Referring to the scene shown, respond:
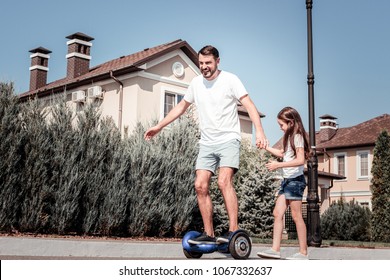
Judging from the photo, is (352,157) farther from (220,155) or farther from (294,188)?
(220,155)

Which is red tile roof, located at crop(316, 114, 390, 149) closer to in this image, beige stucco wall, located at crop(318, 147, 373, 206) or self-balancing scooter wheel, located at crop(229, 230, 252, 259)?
beige stucco wall, located at crop(318, 147, 373, 206)

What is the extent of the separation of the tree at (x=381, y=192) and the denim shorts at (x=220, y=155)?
66.9 feet

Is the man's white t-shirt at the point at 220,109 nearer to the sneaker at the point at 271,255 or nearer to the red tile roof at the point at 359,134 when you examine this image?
the sneaker at the point at 271,255

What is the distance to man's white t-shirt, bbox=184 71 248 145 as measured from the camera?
5.62 m

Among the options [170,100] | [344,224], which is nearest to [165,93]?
[170,100]

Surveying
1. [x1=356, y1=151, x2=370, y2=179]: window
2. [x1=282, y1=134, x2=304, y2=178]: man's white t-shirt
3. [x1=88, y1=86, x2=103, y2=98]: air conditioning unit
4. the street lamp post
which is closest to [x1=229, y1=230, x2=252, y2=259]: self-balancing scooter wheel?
[x1=282, y1=134, x2=304, y2=178]: man's white t-shirt

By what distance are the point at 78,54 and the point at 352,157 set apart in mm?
22484

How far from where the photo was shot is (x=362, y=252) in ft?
34.7

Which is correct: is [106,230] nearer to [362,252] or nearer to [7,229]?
[7,229]

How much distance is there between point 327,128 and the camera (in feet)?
146

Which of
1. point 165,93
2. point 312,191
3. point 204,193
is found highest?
point 165,93

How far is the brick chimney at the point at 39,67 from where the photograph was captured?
3209cm

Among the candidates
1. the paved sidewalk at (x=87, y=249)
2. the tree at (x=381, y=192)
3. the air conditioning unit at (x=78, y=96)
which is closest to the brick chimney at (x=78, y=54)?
the air conditioning unit at (x=78, y=96)

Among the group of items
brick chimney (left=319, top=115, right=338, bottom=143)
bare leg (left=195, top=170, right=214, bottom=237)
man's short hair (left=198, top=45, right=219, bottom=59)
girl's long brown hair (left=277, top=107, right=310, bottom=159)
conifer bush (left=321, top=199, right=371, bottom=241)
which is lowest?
conifer bush (left=321, top=199, right=371, bottom=241)
